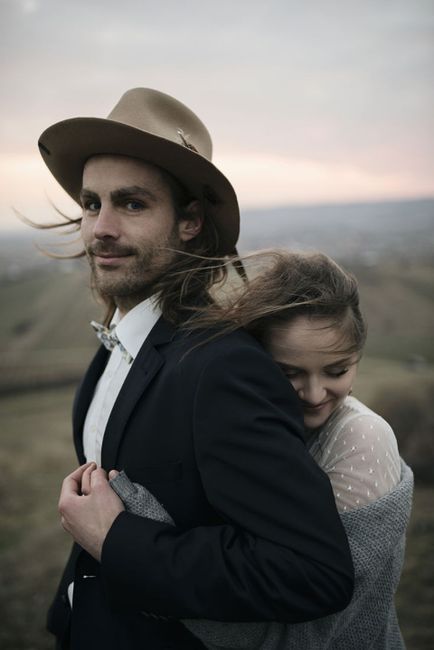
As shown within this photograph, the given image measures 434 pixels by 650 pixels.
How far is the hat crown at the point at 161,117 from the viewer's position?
2154 millimetres

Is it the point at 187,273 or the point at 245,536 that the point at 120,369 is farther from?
the point at 245,536

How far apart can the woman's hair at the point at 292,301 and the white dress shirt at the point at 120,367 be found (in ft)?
0.94

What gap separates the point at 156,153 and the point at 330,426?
1.27 metres

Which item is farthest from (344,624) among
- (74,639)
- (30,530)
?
(30,530)

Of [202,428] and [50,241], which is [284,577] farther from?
[50,241]

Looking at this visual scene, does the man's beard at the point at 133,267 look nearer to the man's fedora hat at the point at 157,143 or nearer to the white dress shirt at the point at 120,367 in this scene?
the white dress shirt at the point at 120,367

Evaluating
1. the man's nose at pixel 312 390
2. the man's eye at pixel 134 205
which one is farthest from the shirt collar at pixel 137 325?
the man's nose at pixel 312 390

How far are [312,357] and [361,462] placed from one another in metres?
0.40

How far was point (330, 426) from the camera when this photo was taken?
1979mm

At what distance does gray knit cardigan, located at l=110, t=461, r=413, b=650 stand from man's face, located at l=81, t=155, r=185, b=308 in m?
0.82

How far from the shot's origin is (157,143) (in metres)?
2.02

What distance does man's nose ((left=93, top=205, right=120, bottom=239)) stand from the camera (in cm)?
206

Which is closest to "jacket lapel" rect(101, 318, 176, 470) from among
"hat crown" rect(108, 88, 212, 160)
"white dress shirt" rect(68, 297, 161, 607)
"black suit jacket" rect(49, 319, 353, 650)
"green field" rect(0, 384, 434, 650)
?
"black suit jacket" rect(49, 319, 353, 650)

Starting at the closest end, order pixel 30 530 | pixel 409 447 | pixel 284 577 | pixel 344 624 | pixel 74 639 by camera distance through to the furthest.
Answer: pixel 284 577 < pixel 344 624 < pixel 74 639 < pixel 30 530 < pixel 409 447
